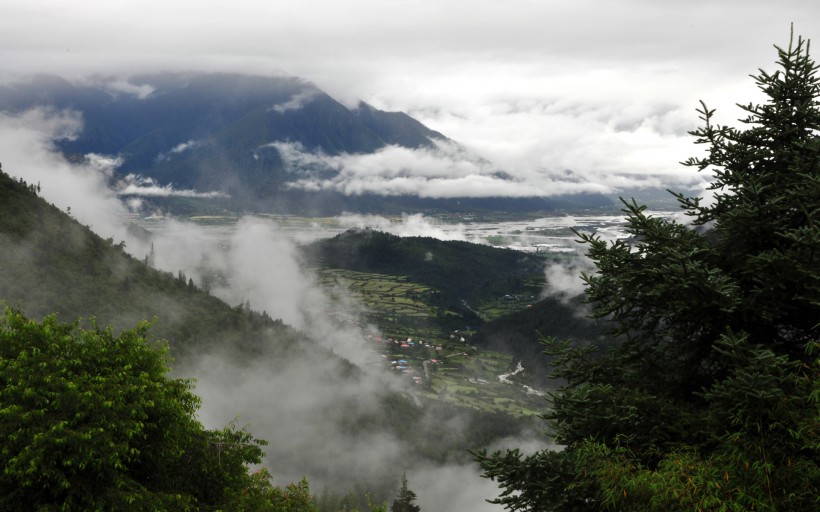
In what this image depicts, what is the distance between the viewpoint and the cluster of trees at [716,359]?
8656 millimetres

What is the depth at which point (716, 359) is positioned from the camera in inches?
467

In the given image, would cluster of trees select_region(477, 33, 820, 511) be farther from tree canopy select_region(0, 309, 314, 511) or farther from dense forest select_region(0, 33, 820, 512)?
tree canopy select_region(0, 309, 314, 511)

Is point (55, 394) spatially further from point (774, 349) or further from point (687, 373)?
point (774, 349)

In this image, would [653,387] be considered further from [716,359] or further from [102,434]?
[102,434]

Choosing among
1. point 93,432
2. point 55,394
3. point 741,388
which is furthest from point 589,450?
point 55,394

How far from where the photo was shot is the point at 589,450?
10.2 metres

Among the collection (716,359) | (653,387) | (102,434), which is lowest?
(102,434)

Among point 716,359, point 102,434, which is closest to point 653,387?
point 716,359

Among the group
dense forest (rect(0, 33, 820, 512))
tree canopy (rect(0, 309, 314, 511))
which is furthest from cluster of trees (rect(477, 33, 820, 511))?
tree canopy (rect(0, 309, 314, 511))

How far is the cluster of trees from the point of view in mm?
8656

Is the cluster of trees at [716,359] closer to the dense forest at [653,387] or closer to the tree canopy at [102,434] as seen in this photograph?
the dense forest at [653,387]

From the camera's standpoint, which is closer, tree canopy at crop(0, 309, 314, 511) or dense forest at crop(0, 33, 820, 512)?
dense forest at crop(0, 33, 820, 512)

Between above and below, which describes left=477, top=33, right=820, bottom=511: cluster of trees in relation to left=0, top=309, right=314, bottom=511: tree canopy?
above

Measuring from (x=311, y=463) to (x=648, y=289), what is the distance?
19796cm
